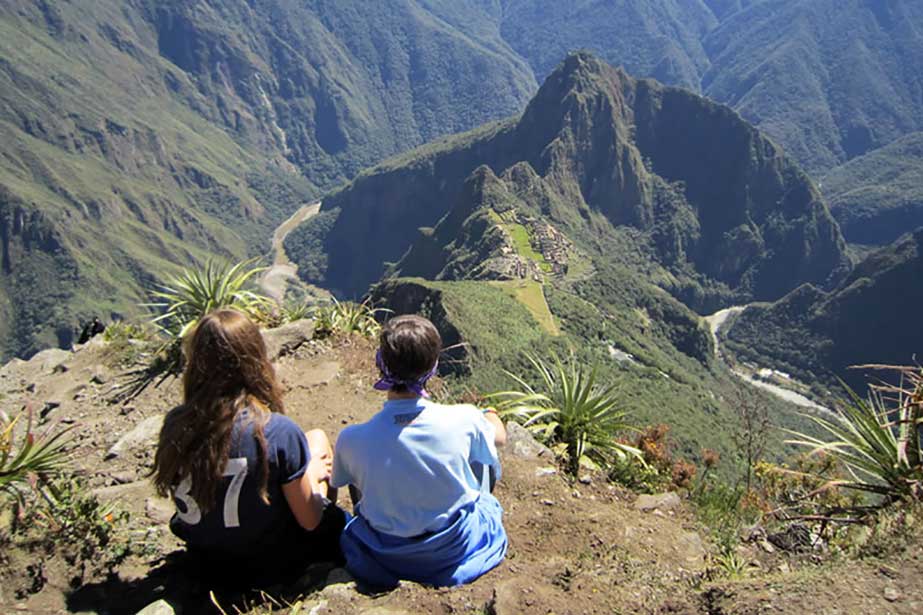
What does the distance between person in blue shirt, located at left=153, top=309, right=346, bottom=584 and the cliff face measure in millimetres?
137204

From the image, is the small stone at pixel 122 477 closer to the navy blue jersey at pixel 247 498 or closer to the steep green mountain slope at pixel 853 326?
the navy blue jersey at pixel 247 498

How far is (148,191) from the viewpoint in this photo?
18012cm

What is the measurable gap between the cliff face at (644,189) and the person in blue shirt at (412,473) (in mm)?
136952

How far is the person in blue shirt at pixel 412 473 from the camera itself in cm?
384

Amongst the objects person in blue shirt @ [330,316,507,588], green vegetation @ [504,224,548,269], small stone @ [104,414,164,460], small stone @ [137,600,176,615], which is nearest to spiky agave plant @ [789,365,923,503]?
person in blue shirt @ [330,316,507,588]

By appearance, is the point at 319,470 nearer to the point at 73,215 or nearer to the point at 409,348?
the point at 409,348

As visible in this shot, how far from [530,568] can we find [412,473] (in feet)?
3.77

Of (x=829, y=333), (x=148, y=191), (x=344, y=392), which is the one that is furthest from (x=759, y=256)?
(x=344, y=392)

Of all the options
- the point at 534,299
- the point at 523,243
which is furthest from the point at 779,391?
the point at 534,299

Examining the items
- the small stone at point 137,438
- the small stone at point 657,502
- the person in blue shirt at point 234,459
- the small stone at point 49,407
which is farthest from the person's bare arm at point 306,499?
the small stone at point 49,407

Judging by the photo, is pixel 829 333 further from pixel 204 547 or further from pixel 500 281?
pixel 204 547

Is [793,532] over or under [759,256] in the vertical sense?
over

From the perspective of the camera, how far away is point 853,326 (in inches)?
4641

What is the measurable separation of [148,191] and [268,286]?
58.3 metres
